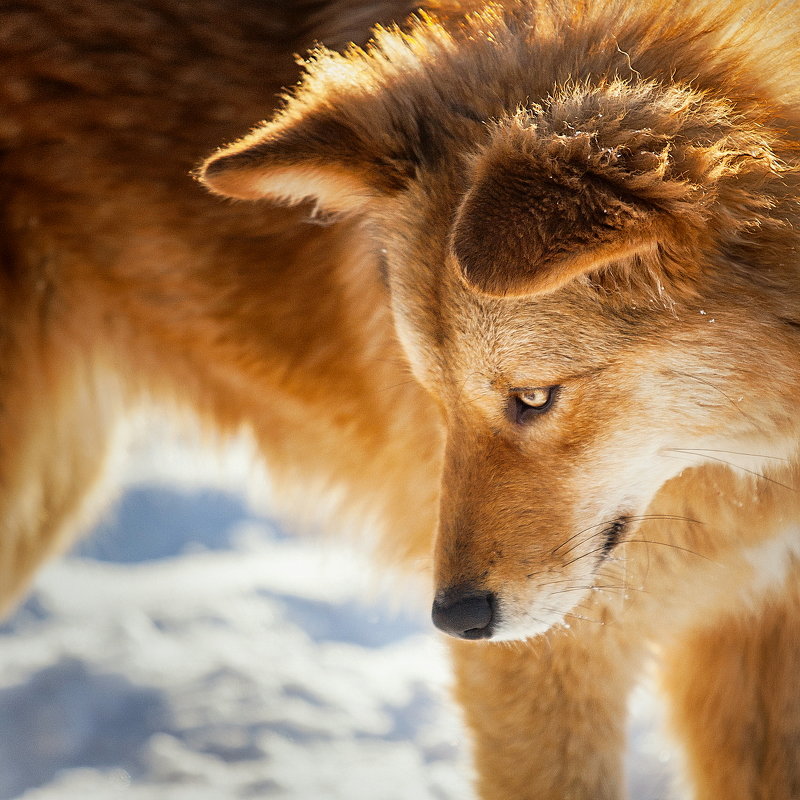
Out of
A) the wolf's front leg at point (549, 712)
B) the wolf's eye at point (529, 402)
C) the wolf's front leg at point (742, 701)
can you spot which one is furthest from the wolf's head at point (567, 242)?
the wolf's front leg at point (742, 701)

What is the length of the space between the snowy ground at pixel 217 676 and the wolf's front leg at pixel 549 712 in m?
0.15

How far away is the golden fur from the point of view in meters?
1.58

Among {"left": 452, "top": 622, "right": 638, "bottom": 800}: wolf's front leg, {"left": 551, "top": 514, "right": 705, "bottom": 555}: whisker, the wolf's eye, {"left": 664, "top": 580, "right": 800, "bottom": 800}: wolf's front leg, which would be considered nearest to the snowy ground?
{"left": 452, "top": 622, "right": 638, "bottom": 800}: wolf's front leg

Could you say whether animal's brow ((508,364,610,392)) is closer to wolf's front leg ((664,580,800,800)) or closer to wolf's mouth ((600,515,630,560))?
wolf's mouth ((600,515,630,560))

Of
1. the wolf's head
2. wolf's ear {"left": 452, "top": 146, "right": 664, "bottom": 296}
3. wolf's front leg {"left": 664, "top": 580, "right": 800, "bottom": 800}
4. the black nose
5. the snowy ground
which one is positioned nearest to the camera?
wolf's ear {"left": 452, "top": 146, "right": 664, "bottom": 296}

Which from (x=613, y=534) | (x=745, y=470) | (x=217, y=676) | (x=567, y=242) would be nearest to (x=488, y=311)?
(x=567, y=242)

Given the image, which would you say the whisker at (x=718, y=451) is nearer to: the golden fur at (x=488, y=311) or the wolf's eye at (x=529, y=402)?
the golden fur at (x=488, y=311)

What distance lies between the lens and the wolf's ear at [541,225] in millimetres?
1338

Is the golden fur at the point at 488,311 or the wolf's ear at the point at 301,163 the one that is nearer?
the golden fur at the point at 488,311

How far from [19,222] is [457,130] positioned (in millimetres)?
1246

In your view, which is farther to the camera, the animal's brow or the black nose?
the black nose

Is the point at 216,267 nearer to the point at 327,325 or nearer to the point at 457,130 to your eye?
the point at 327,325

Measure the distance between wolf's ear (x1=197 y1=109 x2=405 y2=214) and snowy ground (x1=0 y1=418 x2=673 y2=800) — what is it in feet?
4.19

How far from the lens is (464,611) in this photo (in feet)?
6.12
